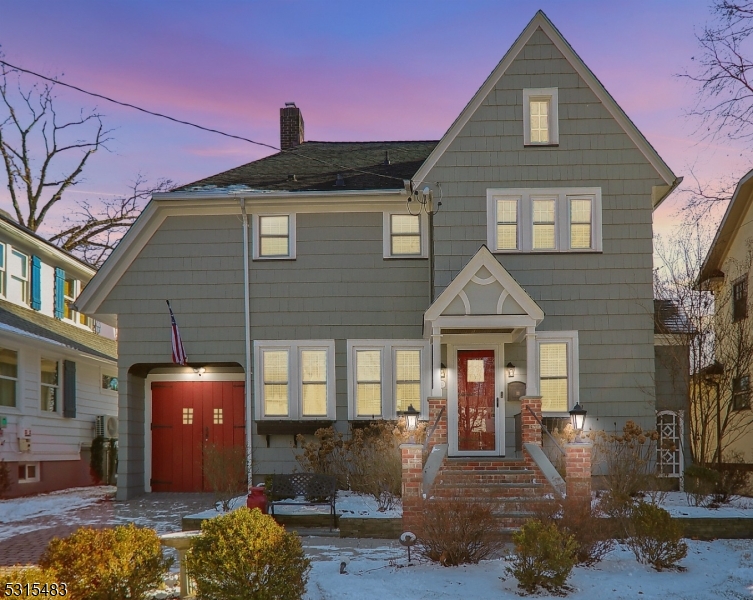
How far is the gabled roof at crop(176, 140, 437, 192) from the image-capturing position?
1752 centimetres

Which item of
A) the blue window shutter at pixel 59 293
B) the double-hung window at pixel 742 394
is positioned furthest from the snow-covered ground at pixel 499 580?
the blue window shutter at pixel 59 293

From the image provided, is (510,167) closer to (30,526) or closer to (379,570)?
(379,570)

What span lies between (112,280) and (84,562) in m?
10.1

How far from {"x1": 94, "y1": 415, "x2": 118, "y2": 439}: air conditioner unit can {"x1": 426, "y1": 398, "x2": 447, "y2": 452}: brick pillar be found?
11.4 metres

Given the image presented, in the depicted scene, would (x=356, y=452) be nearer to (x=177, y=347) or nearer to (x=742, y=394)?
(x=177, y=347)

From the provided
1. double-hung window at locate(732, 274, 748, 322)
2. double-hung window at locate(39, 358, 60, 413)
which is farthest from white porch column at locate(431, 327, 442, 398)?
double-hung window at locate(39, 358, 60, 413)

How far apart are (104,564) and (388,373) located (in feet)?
31.3

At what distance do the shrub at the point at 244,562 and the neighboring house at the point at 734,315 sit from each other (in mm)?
12092

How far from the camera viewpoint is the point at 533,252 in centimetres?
1617

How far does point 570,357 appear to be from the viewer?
16.0m

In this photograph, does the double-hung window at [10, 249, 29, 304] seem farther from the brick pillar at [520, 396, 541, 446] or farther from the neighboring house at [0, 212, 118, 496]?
the brick pillar at [520, 396, 541, 446]

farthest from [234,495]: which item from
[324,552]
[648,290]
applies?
[648,290]

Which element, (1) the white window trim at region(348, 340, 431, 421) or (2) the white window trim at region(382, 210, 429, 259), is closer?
(1) the white window trim at region(348, 340, 431, 421)

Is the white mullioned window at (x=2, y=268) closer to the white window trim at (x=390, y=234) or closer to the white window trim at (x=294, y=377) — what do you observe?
the white window trim at (x=294, y=377)
